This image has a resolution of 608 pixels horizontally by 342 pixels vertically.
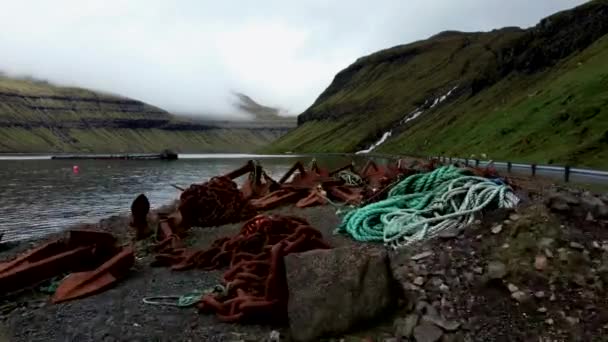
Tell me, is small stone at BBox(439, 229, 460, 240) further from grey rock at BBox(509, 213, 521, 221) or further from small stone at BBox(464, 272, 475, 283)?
small stone at BBox(464, 272, 475, 283)

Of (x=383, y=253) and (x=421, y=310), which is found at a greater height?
(x=383, y=253)

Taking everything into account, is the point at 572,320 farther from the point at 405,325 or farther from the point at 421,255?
the point at 421,255

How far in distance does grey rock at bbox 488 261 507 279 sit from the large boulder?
1334 millimetres

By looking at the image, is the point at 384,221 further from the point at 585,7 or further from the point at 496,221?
the point at 585,7

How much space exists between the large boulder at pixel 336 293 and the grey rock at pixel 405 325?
316mm

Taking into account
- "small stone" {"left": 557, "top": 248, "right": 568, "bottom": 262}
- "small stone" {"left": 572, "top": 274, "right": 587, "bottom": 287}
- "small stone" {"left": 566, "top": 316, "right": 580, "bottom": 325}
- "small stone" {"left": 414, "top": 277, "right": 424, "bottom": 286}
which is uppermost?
"small stone" {"left": 557, "top": 248, "right": 568, "bottom": 262}

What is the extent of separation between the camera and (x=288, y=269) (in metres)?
7.36

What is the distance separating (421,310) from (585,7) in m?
134

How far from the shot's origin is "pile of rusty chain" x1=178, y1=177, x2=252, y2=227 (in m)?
16.1

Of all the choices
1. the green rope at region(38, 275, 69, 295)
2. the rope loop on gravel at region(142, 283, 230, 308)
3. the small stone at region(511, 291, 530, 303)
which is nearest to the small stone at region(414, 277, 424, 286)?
the small stone at region(511, 291, 530, 303)

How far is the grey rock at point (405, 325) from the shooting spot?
6560 mm

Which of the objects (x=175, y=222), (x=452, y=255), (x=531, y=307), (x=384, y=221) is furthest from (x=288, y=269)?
(x=175, y=222)

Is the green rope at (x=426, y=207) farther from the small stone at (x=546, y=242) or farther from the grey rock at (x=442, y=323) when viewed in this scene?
the grey rock at (x=442, y=323)

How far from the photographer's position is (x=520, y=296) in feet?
22.0
